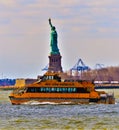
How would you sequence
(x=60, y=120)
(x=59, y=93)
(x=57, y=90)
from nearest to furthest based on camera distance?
(x=60, y=120) < (x=59, y=93) < (x=57, y=90)

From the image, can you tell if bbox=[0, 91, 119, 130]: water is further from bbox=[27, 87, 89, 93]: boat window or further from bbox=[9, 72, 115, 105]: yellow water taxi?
bbox=[27, 87, 89, 93]: boat window

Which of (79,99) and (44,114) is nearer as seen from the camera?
(44,114)

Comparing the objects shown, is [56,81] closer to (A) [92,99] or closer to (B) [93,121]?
(A) [92,99]

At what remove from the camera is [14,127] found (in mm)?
71188

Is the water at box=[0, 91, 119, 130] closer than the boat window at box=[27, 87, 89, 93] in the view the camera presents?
Yes

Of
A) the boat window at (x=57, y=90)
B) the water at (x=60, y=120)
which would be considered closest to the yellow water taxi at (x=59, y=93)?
the boat window at (x=57, y=90)

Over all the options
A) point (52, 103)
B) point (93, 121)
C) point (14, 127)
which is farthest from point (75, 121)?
point (52, 103)

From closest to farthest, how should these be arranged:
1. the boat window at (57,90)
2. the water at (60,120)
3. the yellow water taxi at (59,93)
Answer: the water at (60,120)
the yellow water taxi at (59,93)
the boat window at (57,90)

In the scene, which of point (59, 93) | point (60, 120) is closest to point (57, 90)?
point (59, 93)

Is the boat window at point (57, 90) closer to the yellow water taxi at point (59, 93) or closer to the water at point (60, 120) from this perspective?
the yellow water taxi at point (59, 93)

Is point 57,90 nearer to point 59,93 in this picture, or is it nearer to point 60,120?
point 59,93

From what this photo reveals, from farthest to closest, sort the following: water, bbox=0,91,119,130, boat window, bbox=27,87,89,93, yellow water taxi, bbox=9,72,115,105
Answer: boat window, bbox=27,87,89,93 → yellow water taxi, bbox=9,72,115,105 → water, bbox=0,91,119,130

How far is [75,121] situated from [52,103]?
36579mm

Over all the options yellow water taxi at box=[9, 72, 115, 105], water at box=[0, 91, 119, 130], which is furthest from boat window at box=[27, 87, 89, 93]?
water at box=[0, 91, 119, 130]
